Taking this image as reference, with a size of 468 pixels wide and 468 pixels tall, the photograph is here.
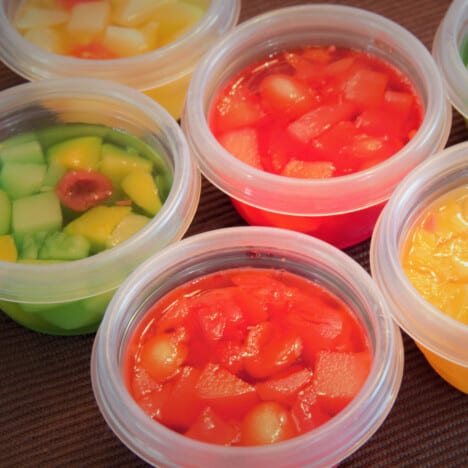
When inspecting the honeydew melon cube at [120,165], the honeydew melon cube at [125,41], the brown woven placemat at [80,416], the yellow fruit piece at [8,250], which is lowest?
the brown woven placemat at [80,416]

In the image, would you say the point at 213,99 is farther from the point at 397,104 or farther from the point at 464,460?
the point at 464,460

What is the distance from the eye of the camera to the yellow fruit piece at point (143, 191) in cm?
152

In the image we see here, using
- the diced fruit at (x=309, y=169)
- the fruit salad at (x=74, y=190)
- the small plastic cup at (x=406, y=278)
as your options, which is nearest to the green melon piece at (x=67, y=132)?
the fruit salad at (x=74, y=190)

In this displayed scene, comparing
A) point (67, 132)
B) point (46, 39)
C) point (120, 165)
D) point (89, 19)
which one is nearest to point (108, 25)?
point (89, 19)

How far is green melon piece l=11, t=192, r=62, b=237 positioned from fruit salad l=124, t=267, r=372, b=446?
0.96 ft

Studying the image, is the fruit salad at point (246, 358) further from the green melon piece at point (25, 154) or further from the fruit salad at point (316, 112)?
the green melon piece at point (25, 154)

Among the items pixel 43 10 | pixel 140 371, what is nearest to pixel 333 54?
pixel 43 10

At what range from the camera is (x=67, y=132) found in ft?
5.51

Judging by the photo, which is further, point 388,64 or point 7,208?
point 388,64

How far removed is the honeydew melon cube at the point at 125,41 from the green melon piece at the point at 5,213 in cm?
46

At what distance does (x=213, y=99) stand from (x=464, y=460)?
2.95 feet

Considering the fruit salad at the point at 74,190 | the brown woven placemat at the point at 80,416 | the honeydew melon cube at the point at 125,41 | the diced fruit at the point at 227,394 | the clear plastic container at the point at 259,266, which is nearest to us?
→ the clear plastic container at the point at 259,266

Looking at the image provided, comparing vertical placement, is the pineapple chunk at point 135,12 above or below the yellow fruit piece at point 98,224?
above

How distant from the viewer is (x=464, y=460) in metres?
1.35
